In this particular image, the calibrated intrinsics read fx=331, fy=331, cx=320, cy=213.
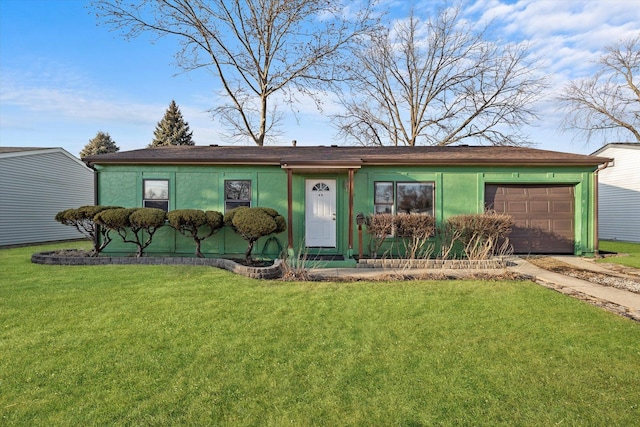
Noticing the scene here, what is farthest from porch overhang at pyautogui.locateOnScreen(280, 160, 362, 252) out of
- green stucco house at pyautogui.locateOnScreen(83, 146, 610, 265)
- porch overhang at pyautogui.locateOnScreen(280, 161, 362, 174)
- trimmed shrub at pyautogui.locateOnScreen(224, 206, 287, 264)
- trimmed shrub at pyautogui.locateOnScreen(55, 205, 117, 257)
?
trimmed shrub at pyautogui.locateOnScreen(55, 205, 117, 257)

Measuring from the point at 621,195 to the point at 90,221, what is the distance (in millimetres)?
21031

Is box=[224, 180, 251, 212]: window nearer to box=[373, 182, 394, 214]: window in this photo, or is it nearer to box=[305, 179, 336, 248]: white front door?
box=[305, 179, 336, 248]: white front door

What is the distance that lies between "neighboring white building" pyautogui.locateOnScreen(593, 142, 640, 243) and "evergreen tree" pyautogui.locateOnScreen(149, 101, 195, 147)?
32.0m

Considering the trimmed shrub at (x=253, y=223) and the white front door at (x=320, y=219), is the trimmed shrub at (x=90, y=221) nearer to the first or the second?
the trimmed shrub at (x=253, y=223)

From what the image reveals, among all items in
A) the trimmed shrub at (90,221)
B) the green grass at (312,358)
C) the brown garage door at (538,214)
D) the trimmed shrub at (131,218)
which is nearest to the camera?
the green grass at (312,358)

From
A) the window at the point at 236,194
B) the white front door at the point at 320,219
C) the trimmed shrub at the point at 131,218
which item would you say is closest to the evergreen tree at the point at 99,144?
the trimmed shrub at the point at 131,218

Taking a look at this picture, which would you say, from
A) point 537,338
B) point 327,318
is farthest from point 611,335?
point 327,318

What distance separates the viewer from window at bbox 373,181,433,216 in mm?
9367

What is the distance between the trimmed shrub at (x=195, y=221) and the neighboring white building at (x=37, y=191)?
10.6 metres

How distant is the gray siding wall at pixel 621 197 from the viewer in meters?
14.7

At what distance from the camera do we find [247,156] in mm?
9406

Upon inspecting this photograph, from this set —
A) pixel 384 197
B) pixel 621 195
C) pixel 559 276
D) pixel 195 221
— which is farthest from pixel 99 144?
pixel 621 195

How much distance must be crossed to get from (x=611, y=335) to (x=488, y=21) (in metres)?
20.8

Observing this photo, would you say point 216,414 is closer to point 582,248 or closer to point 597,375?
point 597,375
